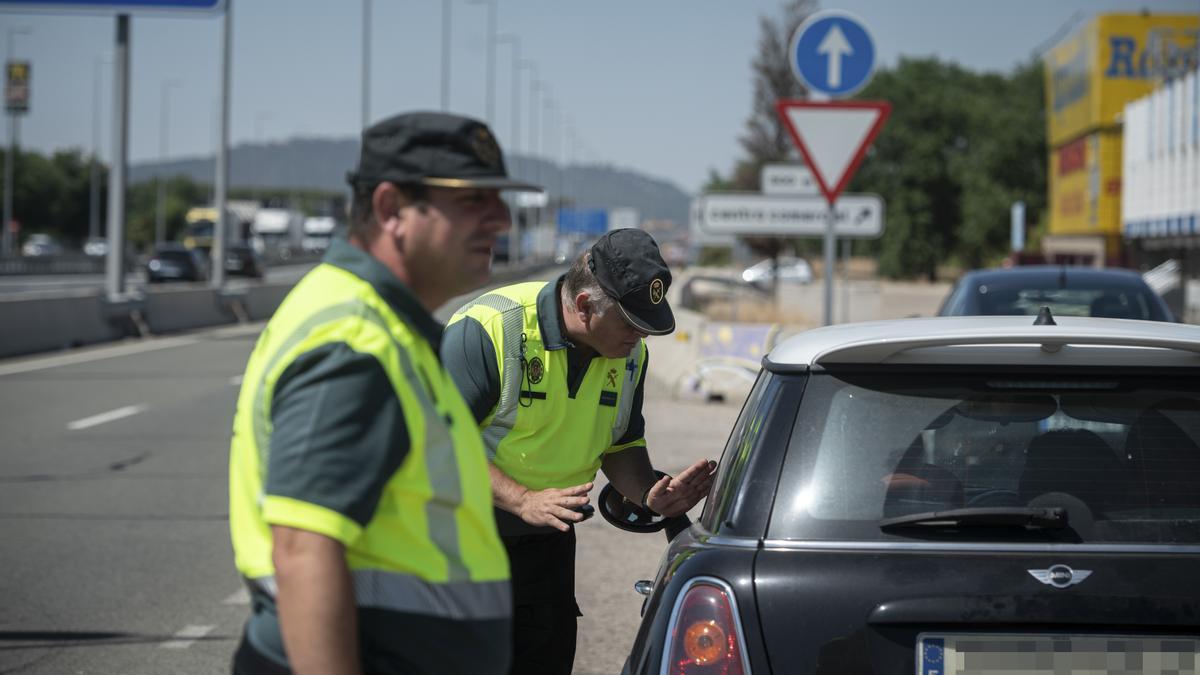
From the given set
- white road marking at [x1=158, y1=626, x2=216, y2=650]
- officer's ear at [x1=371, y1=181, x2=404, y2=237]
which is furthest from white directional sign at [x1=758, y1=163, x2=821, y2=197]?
officer's ear at [x1=371, y1=181, x2=404, y2=237]

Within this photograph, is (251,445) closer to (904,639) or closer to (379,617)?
(379,617)

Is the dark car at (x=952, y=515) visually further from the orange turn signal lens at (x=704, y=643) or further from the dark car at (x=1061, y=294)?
the dark car at (x=1061, y=294)

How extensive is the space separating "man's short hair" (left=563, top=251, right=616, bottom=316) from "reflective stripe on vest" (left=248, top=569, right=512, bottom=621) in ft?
5.24

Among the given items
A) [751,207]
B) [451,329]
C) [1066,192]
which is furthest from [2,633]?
[1066,192]

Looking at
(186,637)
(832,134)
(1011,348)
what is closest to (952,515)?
(1011,348)

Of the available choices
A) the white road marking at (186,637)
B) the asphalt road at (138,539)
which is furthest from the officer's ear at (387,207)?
the white road marking at (186,637)

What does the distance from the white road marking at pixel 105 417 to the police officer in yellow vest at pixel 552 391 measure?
11172 millimetres

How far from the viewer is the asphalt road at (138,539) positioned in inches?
250

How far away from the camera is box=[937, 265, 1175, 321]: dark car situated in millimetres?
10570

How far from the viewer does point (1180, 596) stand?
294 cm

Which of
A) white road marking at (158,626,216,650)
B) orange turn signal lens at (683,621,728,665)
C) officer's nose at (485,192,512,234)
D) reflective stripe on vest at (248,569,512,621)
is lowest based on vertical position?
white road marking at (158,626,216,650)

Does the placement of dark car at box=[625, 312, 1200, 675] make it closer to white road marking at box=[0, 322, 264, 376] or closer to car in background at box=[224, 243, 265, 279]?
white road marking at box=[0, 322, 264, 376]

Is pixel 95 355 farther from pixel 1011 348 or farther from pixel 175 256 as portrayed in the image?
pixel 175 256

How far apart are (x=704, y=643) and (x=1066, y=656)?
671 millimetres
